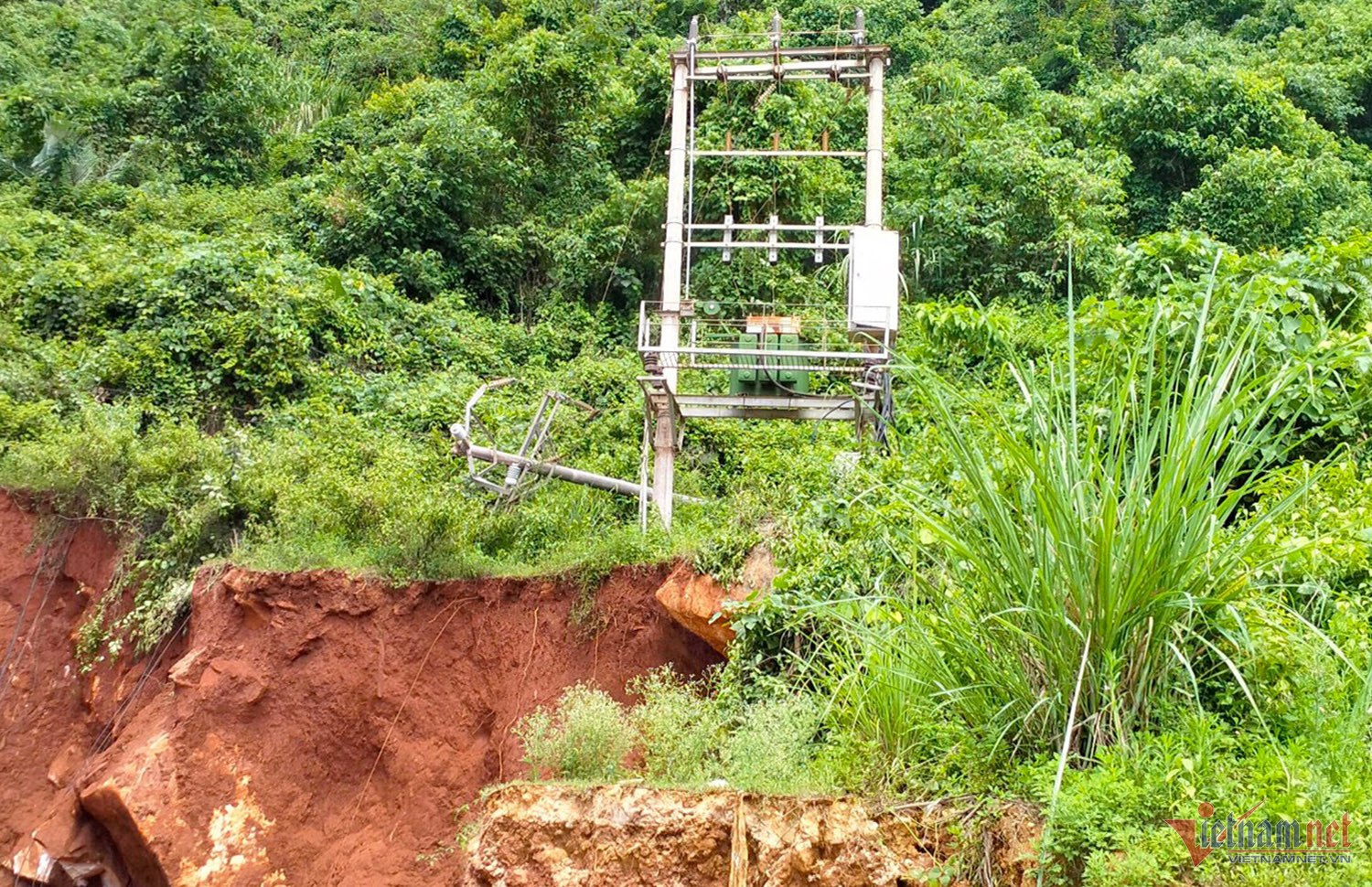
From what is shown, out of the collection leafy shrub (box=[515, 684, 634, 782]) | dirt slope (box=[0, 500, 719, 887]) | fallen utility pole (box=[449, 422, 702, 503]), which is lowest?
dirt slope (box=[0, 500, 719, 887])

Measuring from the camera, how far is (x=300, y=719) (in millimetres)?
10820

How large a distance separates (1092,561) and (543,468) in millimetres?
8460

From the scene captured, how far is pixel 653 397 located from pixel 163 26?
17145mm

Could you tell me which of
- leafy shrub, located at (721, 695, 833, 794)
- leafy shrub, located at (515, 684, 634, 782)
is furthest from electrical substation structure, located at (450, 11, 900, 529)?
leafy shrub, located at (721, 695, 833, 794)

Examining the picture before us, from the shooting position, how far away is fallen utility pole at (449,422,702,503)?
1188cm

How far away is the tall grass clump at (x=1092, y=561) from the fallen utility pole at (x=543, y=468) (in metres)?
7.20

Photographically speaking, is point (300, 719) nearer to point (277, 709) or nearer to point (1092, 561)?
point (277, 709)

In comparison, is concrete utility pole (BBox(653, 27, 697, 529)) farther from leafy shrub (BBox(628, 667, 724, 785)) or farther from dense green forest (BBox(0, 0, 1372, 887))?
leafy shrub (BBox(628, 667, 724, 785))

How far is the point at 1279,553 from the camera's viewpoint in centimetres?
445

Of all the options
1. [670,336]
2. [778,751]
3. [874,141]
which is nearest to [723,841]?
[778,751]

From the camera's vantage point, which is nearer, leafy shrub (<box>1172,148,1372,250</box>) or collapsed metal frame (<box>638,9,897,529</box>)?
collapsed metal frame (<box>638,9,897,529</box>)

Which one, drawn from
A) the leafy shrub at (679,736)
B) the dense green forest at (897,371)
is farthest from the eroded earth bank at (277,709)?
the leafy shrub at (679,736)

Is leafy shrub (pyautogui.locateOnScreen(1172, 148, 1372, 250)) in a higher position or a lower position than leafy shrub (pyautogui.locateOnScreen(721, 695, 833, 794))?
higher

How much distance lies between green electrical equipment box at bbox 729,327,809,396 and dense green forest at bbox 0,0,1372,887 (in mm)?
808
